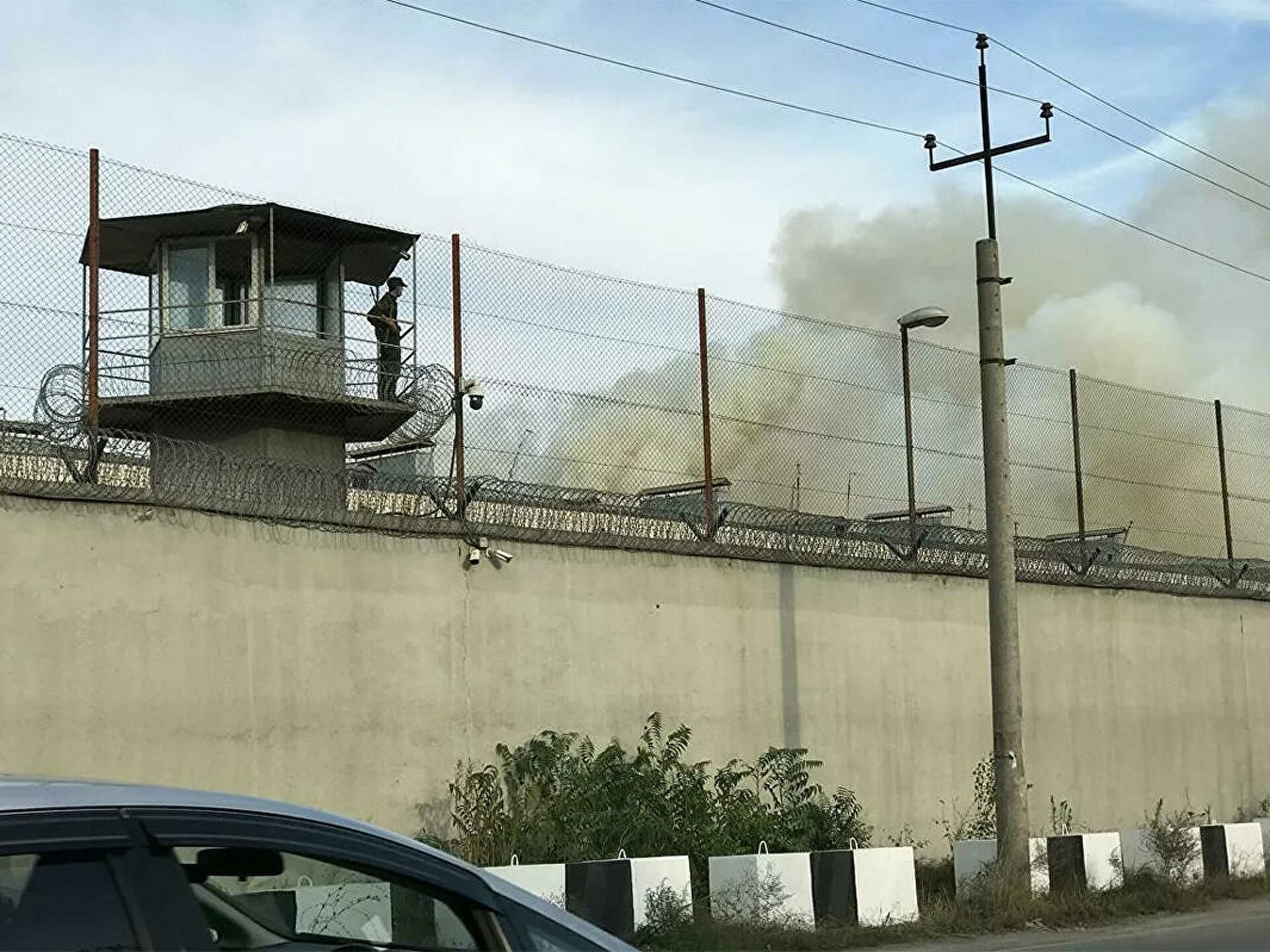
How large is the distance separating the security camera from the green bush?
3400 millimetres

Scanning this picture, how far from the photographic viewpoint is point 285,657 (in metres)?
15.8

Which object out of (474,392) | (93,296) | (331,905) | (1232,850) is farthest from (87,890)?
(1232,850)

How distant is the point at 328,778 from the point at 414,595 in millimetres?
2018

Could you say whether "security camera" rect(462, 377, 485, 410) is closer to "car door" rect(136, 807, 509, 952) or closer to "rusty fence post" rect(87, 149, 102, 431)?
"rusty fence post" rect(87, 149, 102, 431)

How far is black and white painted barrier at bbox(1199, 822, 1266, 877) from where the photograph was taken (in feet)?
62.2

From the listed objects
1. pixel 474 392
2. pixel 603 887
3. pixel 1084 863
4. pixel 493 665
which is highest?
pixel 474 392

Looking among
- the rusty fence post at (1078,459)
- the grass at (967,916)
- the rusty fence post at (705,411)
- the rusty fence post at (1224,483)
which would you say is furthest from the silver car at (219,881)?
the rusty fence post at (1224,483)

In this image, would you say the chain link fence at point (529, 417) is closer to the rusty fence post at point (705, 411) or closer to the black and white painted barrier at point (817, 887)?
the rusty fence post at point (705, 411)

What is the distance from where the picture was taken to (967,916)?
51.5 feet

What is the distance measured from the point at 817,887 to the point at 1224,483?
16576mm

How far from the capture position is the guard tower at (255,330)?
2184 cm

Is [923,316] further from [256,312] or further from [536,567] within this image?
[256,312]

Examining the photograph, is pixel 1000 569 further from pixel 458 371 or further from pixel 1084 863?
pixel 458 371

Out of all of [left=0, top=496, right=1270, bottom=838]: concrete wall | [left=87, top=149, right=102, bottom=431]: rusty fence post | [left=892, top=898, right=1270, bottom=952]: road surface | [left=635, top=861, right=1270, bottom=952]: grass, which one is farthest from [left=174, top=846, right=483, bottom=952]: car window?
[left=87, top=149, right=102, bottom=431]: rusty fence post
